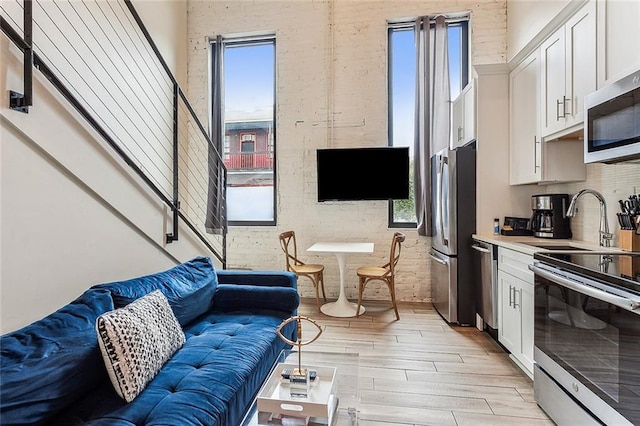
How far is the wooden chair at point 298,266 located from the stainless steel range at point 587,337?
7.93 feet

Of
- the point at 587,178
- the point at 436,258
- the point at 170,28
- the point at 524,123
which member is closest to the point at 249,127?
the point at 170,28

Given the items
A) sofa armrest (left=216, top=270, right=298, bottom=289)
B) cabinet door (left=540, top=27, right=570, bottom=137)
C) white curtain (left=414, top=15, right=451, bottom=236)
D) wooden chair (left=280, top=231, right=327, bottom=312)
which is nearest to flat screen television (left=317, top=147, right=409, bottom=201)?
white curtain (left=414, top=15, right=451, bottom=236)

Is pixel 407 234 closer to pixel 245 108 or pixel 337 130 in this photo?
pixel 337 130

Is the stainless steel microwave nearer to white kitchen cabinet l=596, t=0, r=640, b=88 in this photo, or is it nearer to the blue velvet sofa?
white kitchen cabinet l=596, t=0, r=640, b=88

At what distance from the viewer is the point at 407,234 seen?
443cm

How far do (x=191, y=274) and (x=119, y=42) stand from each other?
2.45 metres

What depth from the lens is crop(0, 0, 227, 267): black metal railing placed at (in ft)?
6.75

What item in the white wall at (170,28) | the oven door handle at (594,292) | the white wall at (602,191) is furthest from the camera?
the white wall at (170,28)

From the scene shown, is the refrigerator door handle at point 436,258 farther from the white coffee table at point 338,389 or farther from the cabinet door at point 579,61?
the white coffee table at point 338,389

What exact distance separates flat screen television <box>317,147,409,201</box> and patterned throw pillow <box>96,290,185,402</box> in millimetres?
2891

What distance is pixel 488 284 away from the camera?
122 inches

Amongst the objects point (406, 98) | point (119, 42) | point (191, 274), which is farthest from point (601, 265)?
point (119, 42)

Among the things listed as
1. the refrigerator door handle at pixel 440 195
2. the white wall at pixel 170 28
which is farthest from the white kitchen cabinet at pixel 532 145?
the white wall at pixel 170 28

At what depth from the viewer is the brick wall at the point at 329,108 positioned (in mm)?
4410
